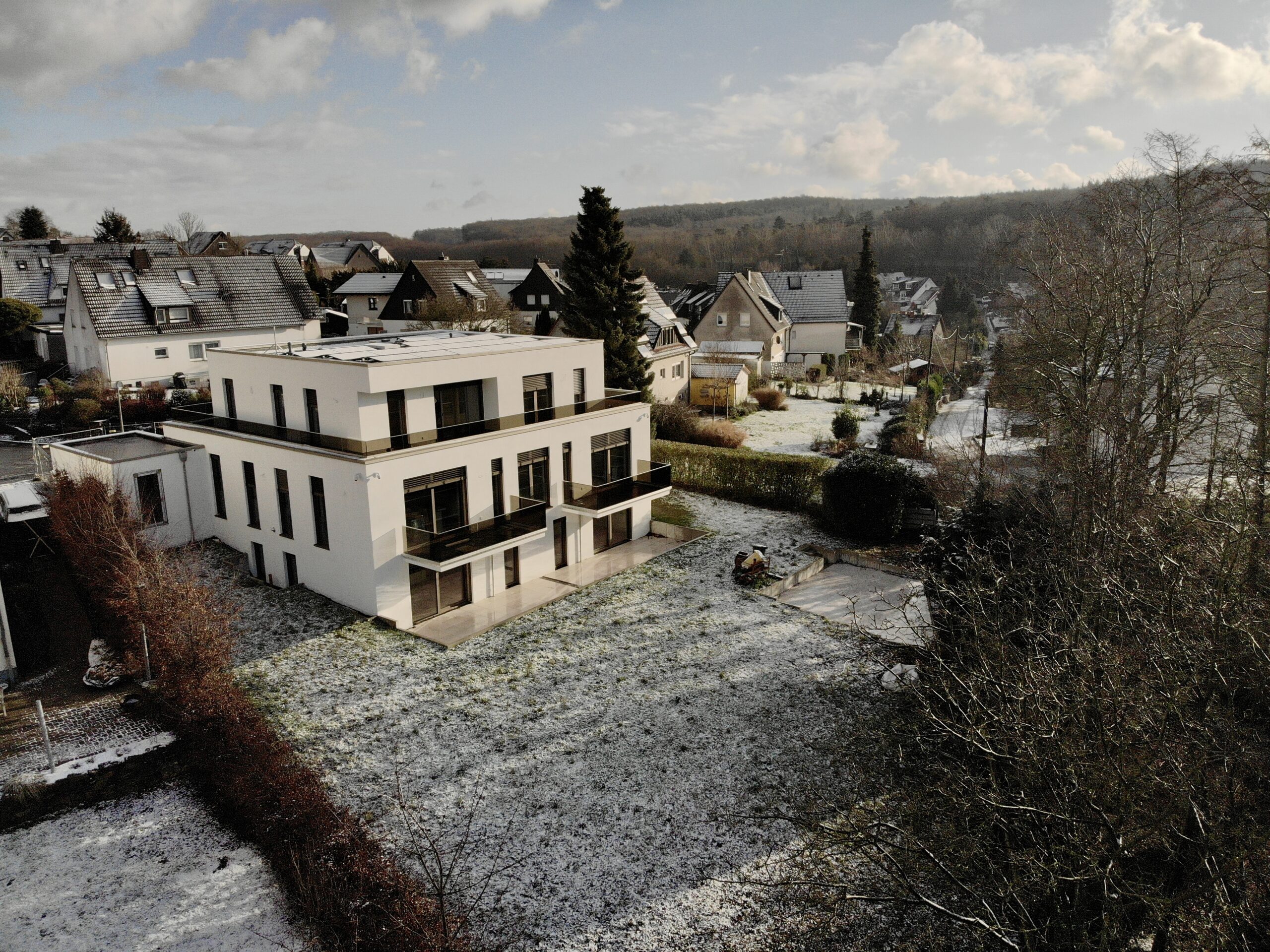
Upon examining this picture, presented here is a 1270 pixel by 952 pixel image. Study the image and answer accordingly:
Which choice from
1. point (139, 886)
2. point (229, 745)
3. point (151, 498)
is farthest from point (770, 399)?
point (139, 886)

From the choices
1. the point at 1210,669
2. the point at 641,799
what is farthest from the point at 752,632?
the point at 1210,669

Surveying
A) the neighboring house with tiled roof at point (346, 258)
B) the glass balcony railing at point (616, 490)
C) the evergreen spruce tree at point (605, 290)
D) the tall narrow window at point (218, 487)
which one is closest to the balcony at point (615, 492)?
the glass balcony railing at point (616, 490)

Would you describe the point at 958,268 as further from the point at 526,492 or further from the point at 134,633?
the point at 134,633

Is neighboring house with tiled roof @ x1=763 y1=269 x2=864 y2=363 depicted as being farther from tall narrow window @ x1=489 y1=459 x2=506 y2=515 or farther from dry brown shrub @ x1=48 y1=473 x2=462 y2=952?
dry brown shrub @ x1=48 y1=473 x2=462 y2=952

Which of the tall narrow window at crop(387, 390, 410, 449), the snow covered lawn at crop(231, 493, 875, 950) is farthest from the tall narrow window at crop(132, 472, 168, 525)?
the tall narrow window at crop(387, 390, 410, 449)

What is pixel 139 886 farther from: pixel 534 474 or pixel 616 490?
pixel 616 490
